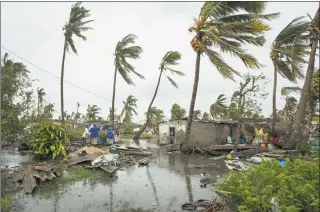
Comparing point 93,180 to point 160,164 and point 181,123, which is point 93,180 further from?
point 181,123

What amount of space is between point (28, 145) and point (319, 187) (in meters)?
17.0

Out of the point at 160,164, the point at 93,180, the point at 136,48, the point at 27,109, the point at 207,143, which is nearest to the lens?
the point at 93,180

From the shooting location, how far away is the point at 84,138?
56.7ft

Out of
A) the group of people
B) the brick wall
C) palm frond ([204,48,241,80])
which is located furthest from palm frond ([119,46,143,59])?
palm frond ([204,48,241,80])

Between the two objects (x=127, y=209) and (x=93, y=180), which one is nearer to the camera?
(x=127, y=209)

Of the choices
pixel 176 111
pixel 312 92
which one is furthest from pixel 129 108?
pixel 312 92

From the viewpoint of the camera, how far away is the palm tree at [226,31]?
1304 centimetres

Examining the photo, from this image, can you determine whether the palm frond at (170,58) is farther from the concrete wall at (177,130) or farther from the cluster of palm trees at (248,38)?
the cluster of palm trees at (248,38)

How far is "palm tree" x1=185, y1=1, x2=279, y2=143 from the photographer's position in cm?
1304

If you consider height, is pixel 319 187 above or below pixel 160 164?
above

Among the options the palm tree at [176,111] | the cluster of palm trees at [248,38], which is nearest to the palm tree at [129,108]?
the palm tree at [176,111]

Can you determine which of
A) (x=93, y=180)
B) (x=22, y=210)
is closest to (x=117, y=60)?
(x=93, y=180)

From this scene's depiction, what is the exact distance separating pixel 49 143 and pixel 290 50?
46.2 ft

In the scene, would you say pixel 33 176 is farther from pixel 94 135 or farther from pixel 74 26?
pixel 74 26
